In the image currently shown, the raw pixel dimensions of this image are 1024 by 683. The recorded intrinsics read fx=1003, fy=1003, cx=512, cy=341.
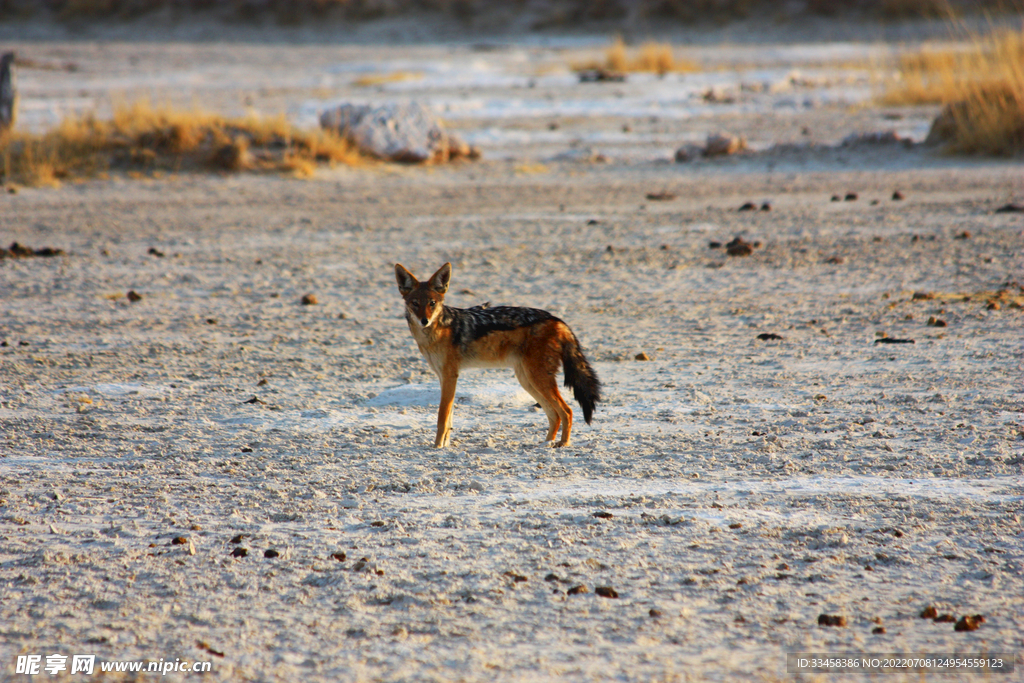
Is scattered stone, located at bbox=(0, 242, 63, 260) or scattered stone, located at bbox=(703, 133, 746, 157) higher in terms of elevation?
scattered stone, located at bbox=(703, 133, 746, 157)

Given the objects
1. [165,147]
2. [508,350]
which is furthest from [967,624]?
[165,147]

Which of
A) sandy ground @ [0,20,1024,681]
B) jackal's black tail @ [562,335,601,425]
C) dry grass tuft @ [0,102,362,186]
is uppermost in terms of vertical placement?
dry grass tuft @ [0,102,362,186]

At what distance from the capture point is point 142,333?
25.9ft

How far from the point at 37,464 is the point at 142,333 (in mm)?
2852

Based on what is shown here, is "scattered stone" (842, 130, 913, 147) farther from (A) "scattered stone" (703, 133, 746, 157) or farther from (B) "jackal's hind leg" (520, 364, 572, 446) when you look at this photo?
(B) "jackal's hind leg" (520, 364, 572, 446)

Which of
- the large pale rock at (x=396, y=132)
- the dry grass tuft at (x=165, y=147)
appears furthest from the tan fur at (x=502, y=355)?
the large pale rock at (x=396, y=132)

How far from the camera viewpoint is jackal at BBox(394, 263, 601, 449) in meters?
5.45

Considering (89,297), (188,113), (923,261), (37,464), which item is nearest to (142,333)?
(89,297)

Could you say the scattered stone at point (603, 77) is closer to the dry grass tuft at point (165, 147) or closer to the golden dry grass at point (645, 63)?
the golden dry grass at point (645, 63)

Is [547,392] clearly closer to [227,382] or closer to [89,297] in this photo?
[227,382]

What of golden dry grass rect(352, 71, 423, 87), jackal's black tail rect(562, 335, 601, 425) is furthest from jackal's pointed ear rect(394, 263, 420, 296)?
golden dry grass rect(352, 71, 423, 87)

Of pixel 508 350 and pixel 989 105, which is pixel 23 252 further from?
pixel 989 105

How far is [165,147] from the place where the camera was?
16266 millimetres

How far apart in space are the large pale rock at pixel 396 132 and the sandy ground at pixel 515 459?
5659 millimetres
